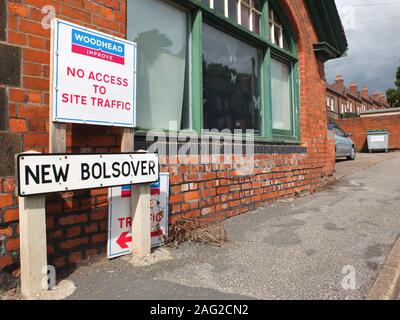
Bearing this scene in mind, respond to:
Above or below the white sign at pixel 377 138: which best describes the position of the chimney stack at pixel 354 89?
above

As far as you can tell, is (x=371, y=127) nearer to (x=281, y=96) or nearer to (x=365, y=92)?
(x=281, y=96)

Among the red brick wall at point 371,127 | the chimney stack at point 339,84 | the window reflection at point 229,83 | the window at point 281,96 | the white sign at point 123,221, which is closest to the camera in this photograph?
the white sign at point 123,221

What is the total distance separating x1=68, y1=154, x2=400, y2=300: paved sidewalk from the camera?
2.81 metres

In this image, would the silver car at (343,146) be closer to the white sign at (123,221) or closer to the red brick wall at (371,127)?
the red brick wall at (371,127)

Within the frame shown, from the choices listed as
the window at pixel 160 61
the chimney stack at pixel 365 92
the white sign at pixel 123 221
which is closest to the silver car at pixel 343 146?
the window at pixel 160 61

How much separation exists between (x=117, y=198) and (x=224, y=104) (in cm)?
265

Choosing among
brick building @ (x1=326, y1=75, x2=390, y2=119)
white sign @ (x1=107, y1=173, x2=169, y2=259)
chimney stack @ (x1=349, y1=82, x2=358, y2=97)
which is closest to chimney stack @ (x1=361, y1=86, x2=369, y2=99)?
brick building @ (x1=326, y1=75, x2=390, y2=119)

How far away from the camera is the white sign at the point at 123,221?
3357mm

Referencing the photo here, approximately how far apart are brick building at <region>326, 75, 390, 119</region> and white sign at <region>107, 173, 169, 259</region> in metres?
30.9

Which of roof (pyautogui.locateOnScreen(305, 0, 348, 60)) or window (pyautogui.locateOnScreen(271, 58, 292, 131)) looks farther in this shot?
roof (pyautogui.locateOnScreen(305, 0, 348, 60))

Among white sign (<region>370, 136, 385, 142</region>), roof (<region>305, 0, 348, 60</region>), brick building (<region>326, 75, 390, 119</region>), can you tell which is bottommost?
white sign (<region>370, 136, 385, 142</region>)

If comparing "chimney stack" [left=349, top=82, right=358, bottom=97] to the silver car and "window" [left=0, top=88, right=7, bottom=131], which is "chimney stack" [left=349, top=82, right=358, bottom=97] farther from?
"window" [left=0, top=88, right=7, bottom=131]

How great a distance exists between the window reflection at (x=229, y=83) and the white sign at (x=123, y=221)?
1621mm

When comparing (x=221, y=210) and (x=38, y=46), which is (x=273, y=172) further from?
(x=38, y=46)
